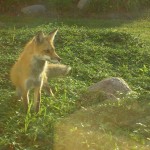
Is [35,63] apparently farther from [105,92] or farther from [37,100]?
[105,92]

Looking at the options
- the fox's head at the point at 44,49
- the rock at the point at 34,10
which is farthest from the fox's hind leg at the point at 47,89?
the rock at the point at 34,10

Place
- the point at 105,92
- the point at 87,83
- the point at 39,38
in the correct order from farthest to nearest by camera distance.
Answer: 1. the point at 87,83
2. the point at 105,92
3. the point at 39,38

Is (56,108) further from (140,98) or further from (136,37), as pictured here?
(136,37)

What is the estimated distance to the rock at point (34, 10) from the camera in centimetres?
1624

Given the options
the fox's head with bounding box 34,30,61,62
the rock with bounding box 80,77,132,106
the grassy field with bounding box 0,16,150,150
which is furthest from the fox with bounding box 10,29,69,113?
the rock with bounding box 80,77,132,106

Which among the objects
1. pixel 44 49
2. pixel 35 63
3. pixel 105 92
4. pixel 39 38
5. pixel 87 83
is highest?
pixel 39 38

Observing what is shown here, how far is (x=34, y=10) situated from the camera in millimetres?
16391

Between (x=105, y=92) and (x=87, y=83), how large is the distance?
3.69 feet

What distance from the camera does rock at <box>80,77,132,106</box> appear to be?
27.1 ft

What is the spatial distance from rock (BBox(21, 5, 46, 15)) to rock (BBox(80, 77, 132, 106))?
814 centimetres

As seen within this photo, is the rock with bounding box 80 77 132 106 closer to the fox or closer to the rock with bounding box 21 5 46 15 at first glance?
the fox

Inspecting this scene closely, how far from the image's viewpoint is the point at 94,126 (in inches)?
275

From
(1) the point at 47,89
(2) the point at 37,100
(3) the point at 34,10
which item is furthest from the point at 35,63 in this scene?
(3) the point at 34,10

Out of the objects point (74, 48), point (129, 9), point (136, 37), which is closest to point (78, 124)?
point (74, 48)
